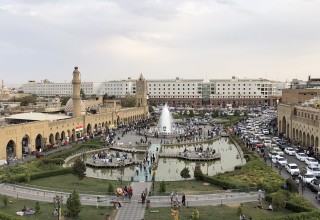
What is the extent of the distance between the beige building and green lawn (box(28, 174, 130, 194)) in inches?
929

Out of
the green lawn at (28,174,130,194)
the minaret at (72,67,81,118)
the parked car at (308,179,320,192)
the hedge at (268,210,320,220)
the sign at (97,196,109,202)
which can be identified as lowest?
the green lawn at (28,174,130,194)

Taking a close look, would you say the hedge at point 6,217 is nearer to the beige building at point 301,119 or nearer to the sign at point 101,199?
the sign at point 101,199

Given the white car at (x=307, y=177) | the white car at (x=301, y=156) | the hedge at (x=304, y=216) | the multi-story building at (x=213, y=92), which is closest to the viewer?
the hedge at (x=304, y=216)

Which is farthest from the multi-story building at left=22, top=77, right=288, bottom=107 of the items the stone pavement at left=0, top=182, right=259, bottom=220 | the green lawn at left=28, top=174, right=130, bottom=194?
the stone pavement at left=0, top=182, right=259, bottom=220

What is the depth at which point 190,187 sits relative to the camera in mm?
27797

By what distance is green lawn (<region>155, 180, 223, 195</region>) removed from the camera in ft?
85.1

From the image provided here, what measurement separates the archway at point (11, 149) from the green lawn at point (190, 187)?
1900 centimetres

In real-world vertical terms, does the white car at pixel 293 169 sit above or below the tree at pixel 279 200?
below

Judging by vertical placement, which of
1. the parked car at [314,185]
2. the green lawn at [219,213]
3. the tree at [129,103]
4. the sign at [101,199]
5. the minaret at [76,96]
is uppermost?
the minaret at [76,96]

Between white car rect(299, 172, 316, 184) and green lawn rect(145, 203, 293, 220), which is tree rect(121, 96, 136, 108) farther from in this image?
green lawn rect(145, 203, 293, 220)

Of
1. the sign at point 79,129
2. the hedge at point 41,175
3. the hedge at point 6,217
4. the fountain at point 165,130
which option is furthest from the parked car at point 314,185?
the sign at point 79,129

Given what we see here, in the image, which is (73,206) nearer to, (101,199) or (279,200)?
(101,199)

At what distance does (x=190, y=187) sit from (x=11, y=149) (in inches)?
920

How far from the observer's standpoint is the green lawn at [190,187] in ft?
85.1
